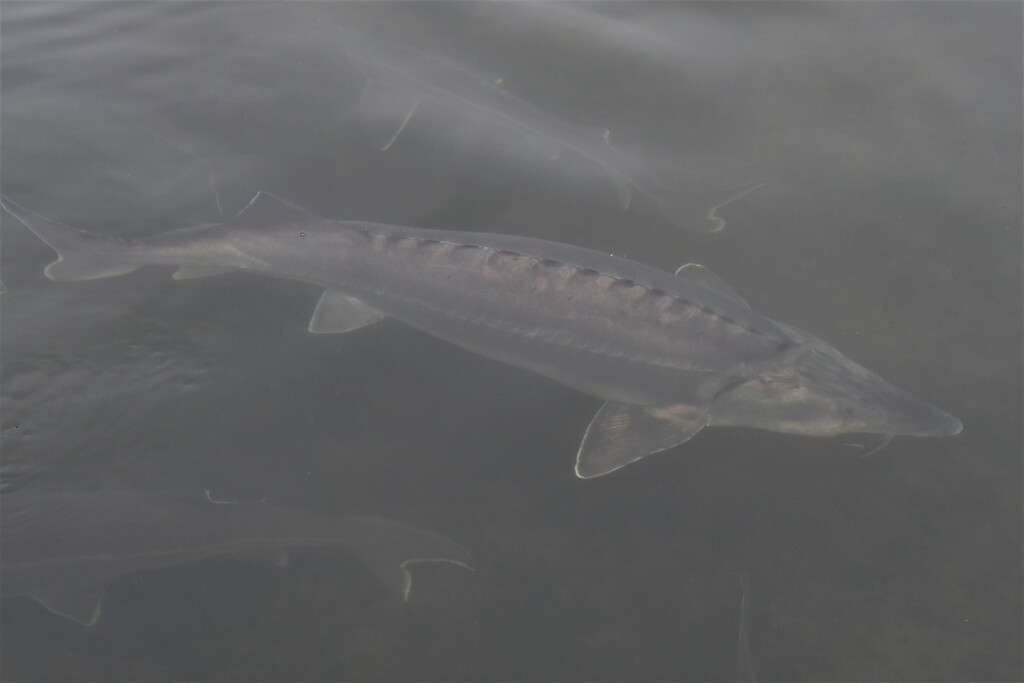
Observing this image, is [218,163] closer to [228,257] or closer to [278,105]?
[278,105]

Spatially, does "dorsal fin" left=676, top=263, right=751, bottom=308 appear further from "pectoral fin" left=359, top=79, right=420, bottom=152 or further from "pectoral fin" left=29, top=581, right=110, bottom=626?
"pectoral fin" left=29, top=581, right=110, bottom=626

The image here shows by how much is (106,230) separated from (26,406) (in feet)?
3.99

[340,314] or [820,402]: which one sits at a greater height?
[820,402]

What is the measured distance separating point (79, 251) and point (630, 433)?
8.74ft

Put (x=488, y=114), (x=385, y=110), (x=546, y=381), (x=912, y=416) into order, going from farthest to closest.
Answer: (x=385, y=110) → (x=488, y=114) → (x=546, y=381) → (x=912, y=416)

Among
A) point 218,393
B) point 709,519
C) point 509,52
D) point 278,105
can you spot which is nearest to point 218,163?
point 278,105

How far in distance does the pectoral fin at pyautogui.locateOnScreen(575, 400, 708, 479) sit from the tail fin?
2.23 metres

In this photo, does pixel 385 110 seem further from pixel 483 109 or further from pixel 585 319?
pixel 585 319

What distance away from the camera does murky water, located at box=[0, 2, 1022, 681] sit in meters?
2.98

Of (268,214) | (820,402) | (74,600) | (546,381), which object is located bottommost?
(74,600)

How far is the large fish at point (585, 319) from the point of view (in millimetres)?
3199

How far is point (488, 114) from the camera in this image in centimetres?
506

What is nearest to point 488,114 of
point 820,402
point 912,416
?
point 820,402

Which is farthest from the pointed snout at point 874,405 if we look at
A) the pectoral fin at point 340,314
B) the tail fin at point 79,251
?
the tail fin at point 79,251
